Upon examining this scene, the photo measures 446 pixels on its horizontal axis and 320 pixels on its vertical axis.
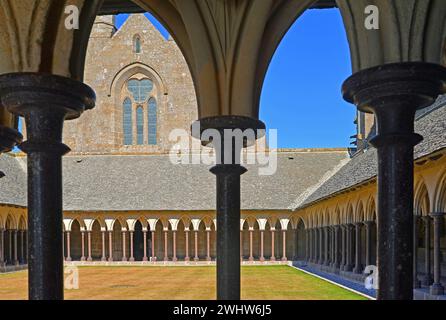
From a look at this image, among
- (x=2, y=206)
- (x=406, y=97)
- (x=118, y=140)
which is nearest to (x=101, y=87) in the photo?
(x=118, y=140)

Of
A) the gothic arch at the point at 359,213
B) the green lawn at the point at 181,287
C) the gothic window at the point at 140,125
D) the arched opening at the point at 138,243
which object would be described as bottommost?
the arched opening at the point at 138,243

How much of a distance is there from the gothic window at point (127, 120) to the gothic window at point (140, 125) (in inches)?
19.8

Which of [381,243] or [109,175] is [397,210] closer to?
[381,243]

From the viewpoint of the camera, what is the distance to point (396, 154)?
3348mm

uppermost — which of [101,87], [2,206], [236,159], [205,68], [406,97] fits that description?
[101,87]

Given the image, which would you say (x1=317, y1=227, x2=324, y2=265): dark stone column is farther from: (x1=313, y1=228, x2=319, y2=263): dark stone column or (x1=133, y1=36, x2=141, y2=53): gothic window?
(x1=133, y1=36, x2=141, y2=53): gothic window

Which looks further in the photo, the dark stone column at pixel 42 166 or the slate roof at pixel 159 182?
the slate roof at pixel 159 182

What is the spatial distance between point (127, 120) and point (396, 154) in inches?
1399

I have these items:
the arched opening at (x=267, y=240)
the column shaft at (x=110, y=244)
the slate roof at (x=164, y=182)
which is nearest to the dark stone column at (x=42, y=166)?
the slate roof at (x=164, y=182)

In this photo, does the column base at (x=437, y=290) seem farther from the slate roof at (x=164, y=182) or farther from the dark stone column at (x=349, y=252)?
the slate roof at (x=164, y=182)

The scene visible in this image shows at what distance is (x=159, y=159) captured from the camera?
1425 inches

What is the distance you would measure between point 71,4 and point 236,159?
91.4 inches

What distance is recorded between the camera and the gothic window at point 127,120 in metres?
37.9

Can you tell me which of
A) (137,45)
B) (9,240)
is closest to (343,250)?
(9,240)
